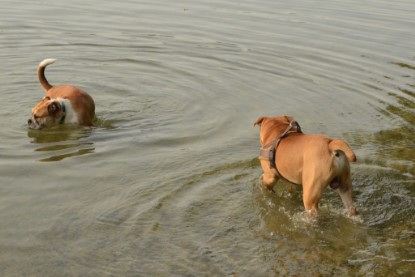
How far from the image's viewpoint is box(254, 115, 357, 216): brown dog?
18.7ft

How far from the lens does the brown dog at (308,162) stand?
225 inches

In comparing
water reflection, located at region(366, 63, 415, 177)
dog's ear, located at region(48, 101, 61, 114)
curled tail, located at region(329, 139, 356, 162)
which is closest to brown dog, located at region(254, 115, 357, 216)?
curled tail, located at region(329, 139, 356, 162)

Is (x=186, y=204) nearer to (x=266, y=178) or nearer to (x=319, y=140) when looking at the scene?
(x=266, y=178)

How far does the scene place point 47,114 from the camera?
8.63m

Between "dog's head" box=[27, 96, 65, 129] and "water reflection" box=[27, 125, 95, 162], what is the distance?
0.30 ft

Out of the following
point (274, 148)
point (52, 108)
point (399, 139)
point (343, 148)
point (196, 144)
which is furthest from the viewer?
point (52, 108)

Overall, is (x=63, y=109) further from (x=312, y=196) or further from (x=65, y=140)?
(x=312, y=196)

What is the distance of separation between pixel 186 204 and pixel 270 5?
480 inches

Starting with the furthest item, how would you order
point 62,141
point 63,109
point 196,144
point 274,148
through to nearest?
point 63,109, point 62,141, point 196,144, point 274,148

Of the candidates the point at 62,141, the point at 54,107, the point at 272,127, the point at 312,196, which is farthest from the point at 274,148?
the point at 54,107

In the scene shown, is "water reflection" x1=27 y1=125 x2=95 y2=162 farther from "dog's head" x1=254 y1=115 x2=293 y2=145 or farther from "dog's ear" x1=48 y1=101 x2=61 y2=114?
"dog's head" x1=254 y1=115 x2=293 y2=145

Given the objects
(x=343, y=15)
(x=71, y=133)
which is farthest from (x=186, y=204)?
(x=343, y=15)

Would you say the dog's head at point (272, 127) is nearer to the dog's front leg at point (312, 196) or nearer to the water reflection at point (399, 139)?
the dog's front leg at point (312, 196)

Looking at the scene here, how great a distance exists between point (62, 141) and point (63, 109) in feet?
2.00
